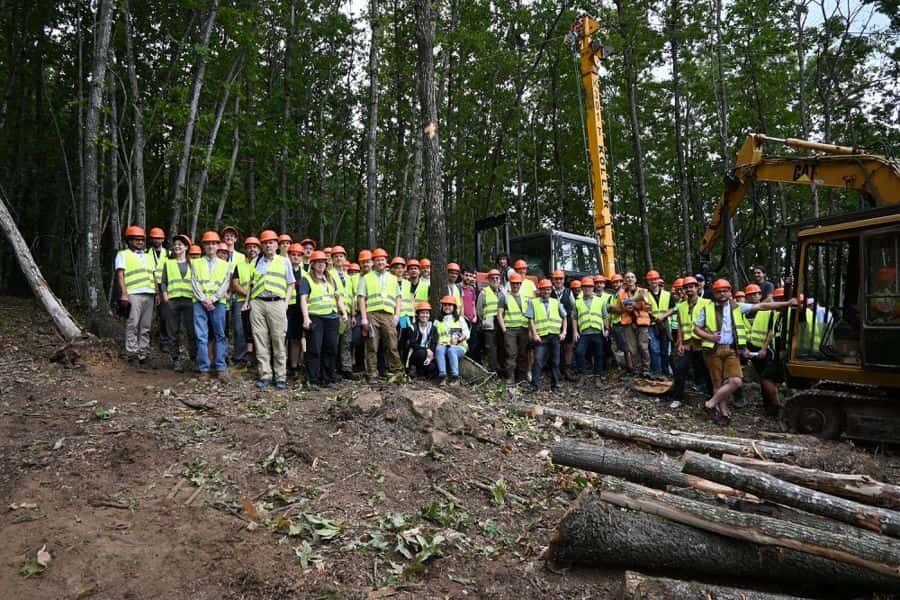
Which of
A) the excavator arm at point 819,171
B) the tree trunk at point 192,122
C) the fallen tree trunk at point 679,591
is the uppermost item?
the tree trunk at point 192,122

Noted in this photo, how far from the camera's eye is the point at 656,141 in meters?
26.0

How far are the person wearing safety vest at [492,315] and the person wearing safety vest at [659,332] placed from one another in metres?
2.70

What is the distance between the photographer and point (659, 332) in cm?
1025

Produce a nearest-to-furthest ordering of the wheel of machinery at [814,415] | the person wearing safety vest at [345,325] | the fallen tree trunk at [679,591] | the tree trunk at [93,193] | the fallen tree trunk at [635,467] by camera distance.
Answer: the fallen tree trunk at [679,591] → the fallen tree trunk at [635,467] → the wheel of machinery at [814,415] → the person wearing safety vest at [345,325] → the tree trunk at [93,193]

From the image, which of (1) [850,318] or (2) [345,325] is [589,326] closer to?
(1) [850,318]

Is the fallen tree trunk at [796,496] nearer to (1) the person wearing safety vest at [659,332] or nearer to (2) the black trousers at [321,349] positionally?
(2) the black trousers at [321,349]

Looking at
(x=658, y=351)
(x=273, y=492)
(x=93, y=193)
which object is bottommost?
(x=273, y=492)

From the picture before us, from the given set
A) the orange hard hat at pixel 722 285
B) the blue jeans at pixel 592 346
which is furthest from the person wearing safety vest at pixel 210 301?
the orange hard hat at pixel 722 285

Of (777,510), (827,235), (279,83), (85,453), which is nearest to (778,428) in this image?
(827,235)

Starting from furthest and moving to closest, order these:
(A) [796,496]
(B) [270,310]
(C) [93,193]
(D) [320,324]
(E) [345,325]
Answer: (C) [93,193]
(E) [345,325]
(D) [320,324]
(B) [270,310]
(A) [796,496]

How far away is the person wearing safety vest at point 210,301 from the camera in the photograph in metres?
7.71

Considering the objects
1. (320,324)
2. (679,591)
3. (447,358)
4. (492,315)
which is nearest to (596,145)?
(492,315)

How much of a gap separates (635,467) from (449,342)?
455 cm

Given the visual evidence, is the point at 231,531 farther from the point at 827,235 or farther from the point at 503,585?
the point at 827,235
